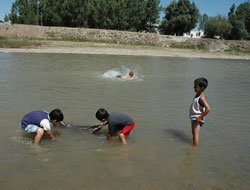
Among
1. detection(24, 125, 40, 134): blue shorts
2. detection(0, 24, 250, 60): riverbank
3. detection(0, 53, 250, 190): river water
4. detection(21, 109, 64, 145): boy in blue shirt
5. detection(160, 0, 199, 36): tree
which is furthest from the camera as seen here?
detection(160, 0, 199, 36): tree

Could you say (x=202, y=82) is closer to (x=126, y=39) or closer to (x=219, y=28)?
(x=126, y=39)

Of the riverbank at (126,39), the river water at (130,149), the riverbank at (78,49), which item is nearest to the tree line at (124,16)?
the riverbank at (126,39)

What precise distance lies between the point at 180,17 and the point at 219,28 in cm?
1032

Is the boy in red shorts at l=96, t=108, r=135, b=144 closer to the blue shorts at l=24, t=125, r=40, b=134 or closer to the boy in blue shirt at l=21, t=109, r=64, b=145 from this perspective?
the boy in blue shirt at l=21, t=109, r=64, b=145

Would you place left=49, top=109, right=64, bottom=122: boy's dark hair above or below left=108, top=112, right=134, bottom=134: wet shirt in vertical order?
above

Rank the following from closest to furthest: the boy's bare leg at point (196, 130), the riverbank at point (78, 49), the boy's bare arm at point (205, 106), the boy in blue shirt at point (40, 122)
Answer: the boy's bare arm at point (205, 106), the boy in blue shirt at point (40, 122), the boy's bare leg at point (196, 130), the riverbank at point (78, 49)

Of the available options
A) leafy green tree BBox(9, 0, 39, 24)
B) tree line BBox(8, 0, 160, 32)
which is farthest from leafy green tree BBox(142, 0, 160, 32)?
leafy green tree BBox(9, 0, 39, 24)

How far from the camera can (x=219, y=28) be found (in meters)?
55.2

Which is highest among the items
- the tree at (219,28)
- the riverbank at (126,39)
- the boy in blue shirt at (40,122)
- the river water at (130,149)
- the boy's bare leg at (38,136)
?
the tree at (219,28)

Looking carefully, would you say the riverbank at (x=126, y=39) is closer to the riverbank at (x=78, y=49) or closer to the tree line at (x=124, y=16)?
the riverbank at (x=78, y=49)

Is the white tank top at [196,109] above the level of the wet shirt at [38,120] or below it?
above

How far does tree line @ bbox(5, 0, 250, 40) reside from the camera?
46.2 meters

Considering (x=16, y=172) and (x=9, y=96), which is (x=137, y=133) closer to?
(x=16, y=172)

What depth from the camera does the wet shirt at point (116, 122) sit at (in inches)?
177
